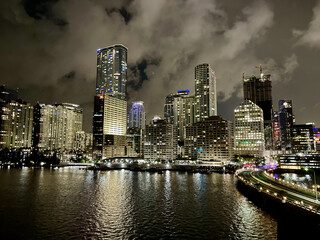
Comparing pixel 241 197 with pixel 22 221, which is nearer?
pixel 22 221

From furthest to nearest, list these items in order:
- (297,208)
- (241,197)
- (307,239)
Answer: (241,197) < (297,208) < (307,239)

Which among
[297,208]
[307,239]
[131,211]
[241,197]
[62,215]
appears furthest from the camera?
[241,197]

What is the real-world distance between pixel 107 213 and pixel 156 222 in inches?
483

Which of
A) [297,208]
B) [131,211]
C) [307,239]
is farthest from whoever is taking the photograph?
[131,211]

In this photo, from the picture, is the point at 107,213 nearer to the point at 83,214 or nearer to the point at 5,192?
the point at 83,214

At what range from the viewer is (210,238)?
1502 inches

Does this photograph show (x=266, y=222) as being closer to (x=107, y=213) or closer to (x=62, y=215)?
(x=107, y=213)

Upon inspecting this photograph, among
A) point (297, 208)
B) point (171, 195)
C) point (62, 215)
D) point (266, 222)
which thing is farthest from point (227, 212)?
point (62, 215)

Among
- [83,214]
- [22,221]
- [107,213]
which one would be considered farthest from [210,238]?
[22,221]

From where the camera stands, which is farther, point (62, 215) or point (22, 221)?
point (62, 215)

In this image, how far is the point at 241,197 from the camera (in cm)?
7119

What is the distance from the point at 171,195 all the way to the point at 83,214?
29556mm

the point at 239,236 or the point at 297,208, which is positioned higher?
the point at 297,208

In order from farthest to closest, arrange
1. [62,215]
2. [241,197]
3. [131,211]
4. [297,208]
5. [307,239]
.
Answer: [241,197]
[131,211]
[62,215]
[297,208]
[307,239]
